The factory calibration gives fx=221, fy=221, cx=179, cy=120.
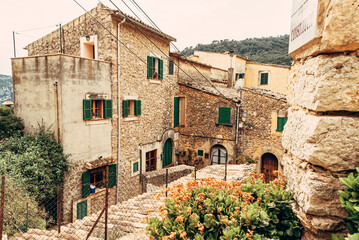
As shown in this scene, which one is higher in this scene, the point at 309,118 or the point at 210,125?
the point at 309,118

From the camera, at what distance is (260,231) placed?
2164mm

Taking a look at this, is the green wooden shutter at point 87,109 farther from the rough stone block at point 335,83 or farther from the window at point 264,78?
the window at point 264,78

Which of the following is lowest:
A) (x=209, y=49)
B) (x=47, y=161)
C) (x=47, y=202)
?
(x=47, y=202)

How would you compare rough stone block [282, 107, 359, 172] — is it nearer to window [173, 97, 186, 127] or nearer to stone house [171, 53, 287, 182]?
stone house [171, 53, 287, 182]

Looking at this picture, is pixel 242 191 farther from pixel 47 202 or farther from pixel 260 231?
pixel 47 202

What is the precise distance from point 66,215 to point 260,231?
370 inches

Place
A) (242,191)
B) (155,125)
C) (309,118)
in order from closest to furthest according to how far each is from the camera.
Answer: (309,118) → (242,191) → (155,125)

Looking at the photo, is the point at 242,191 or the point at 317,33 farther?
the point at 242,191

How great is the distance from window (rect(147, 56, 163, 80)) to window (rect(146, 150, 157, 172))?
4694mm

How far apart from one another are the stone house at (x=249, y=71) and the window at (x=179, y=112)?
6.09 m

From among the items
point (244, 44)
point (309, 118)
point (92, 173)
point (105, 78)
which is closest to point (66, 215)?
point (92, 173)

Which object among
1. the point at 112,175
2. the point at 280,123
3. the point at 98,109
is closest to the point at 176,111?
the point at 98,109

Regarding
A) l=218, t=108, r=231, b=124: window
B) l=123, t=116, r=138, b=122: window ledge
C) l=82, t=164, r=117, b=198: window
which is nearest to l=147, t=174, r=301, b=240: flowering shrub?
l=82, t=164, r=117, b=198: window

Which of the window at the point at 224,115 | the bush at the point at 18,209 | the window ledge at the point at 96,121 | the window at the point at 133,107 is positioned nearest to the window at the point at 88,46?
the window at the point at 133,107
